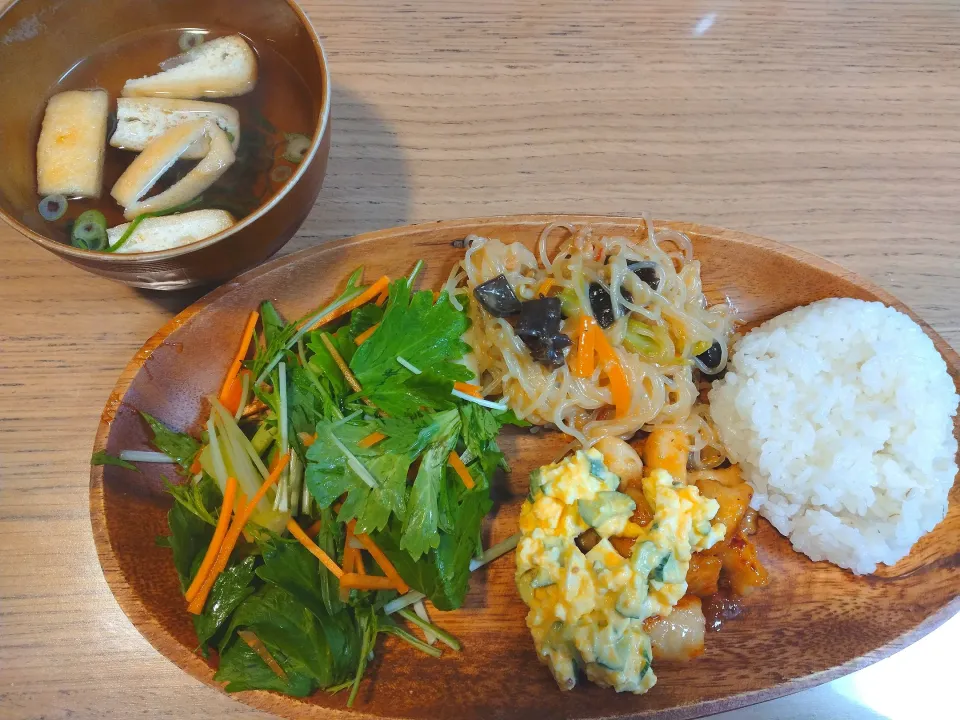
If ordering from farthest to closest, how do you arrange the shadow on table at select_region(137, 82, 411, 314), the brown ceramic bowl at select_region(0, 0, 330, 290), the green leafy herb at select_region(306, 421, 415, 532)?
the shadow on table at select_region(137, 82, 411, 314)
the green leafy herb at select_region(306, 421, 415, 532)
the brown ceramic bowl at select_region(0, 0, 330, 290)

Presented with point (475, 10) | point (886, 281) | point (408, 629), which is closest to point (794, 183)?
point (886, 281)

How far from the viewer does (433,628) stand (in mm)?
1495

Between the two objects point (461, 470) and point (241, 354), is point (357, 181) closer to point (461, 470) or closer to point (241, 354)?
point (241, 354)

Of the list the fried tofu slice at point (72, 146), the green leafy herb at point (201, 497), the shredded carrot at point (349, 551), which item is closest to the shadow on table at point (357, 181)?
the fried tofu slice at point (72, 146)

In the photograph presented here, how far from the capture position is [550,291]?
1667 millimetres

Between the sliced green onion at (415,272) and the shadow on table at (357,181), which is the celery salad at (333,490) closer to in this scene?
the sliced green onion at (415,272)

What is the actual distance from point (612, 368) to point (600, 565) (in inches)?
20.1

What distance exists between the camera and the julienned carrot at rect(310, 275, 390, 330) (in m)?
1.63

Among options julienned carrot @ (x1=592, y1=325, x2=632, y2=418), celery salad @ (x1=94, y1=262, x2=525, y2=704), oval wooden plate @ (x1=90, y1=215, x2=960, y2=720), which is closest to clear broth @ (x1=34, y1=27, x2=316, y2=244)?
oval wooden plate @ (x1=90, y1=215, x2=960, y2=720)

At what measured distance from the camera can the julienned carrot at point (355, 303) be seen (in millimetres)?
1629

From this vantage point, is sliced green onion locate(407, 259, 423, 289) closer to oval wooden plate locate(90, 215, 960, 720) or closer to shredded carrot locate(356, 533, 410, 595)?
oval wooden plate locate(90, 215, 960, 720)

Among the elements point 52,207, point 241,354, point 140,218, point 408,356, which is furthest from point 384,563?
point 52,207

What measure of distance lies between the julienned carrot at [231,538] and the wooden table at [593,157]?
0.29 meters

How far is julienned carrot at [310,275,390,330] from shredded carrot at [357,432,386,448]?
1.15 feet
